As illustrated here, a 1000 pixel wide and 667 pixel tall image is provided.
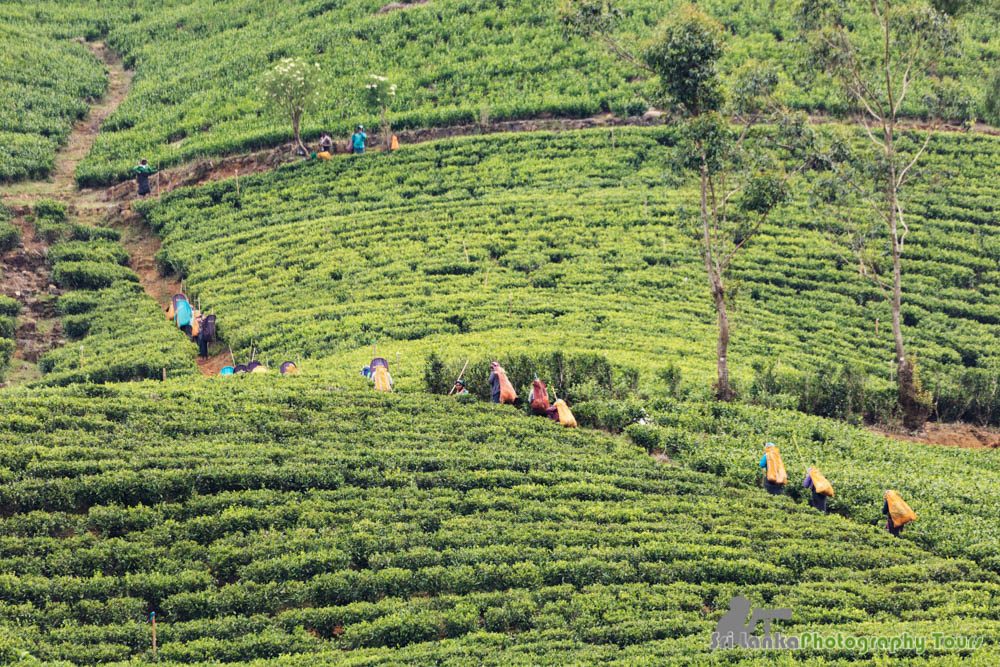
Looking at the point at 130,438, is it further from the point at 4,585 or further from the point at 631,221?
the point at 631,221

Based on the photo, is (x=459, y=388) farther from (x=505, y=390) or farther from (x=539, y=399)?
(x=539, y=399)

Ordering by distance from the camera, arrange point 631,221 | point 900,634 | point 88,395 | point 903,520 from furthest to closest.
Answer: point 631,221
point 88,395
point 903,520
point 900,634

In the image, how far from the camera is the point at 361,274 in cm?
3972

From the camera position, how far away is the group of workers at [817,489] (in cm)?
2348

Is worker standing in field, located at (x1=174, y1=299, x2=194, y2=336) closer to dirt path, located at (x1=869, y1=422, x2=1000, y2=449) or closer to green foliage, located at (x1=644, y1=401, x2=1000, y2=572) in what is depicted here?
green foliage, located at (x1=644, y1=401, x2=1000, y2=572)

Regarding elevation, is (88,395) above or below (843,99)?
below

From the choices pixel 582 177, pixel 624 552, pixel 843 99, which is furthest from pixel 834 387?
pixel 582 177

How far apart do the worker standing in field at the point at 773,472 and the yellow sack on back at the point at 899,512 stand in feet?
8.52

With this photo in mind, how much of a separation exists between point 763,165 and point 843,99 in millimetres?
6331

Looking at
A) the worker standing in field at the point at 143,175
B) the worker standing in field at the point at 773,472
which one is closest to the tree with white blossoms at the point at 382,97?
the worker standing in field at the point at 143,175

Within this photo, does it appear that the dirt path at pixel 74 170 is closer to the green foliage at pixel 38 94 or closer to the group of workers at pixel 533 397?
the green foliage at pixel 38 94

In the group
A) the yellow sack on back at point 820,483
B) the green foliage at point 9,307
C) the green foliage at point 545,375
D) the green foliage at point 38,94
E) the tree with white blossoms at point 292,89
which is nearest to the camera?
the yellow sack on back at point 820,483

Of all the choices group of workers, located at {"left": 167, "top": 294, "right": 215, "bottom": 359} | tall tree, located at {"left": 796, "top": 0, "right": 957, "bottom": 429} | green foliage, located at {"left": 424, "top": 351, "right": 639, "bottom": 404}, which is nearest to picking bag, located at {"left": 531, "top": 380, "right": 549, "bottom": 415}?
green foliage, located at {"left": 424, "top": 351, "right": 639, "bottom": 404}

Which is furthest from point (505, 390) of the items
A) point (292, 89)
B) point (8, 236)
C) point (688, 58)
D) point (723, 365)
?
point (8, 236)
